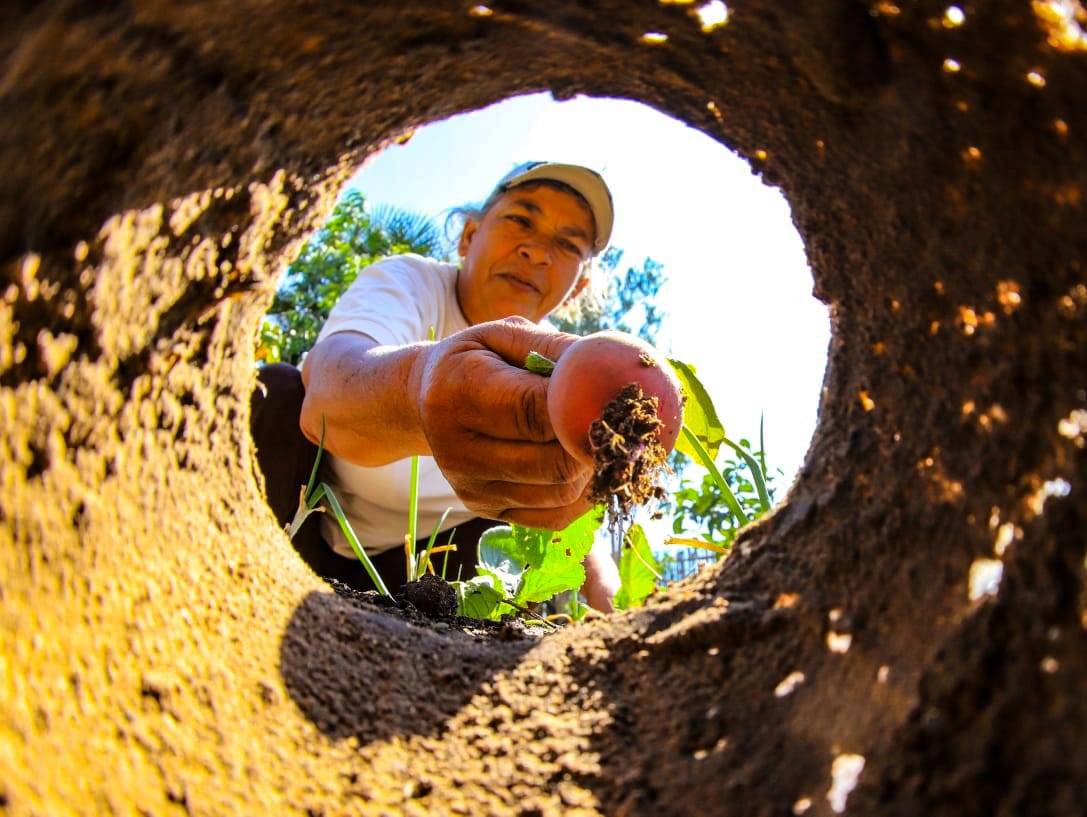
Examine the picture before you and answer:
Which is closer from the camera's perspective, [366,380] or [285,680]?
[285,680]

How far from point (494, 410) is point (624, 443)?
0.19 metres

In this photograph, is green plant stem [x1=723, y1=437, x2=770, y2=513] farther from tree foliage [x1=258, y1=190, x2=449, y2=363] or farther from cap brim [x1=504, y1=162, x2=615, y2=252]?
tree foliage [x1=258, y1=190, x2=449, y2=363]

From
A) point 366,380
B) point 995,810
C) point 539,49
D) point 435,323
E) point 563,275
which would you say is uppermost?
point 563,275

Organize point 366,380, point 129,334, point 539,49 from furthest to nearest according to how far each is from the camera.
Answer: point 366,380, point 539,49, point 129,334

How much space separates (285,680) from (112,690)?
6.0 inches

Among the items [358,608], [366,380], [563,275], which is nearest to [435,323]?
[563,275]

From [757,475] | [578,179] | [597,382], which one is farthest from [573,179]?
[597,382]

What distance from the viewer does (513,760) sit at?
50cm

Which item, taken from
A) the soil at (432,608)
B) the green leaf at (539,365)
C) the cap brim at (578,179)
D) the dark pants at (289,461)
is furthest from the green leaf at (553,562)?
the cap brim at (578,179)

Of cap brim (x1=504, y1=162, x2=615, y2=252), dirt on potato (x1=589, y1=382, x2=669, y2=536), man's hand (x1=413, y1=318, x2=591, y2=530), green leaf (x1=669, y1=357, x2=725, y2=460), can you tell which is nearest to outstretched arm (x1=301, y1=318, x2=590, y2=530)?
man's hand (x1=413, y1=318, x2=591, y2=530)

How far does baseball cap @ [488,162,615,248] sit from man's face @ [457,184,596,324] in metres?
0.03

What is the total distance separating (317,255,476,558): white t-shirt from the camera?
5.76ft

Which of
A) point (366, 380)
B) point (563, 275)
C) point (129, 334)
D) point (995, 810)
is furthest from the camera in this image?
point (563, 275)

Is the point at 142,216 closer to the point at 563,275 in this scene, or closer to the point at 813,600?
the point at 813,600
